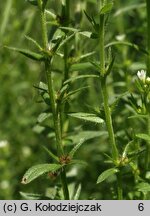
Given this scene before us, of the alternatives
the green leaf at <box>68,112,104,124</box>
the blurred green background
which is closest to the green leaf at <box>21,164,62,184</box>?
the green leaf at <box>68,112,104,124</box>

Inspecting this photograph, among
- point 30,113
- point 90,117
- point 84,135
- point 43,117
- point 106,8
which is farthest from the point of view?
point 30,113

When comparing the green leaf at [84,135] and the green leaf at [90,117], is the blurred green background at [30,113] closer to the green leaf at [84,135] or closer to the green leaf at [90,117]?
the green leaf at [84,135]

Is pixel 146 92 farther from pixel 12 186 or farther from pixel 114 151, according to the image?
pixel 12 186

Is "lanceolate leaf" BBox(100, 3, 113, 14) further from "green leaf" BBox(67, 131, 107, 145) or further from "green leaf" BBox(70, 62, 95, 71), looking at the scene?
"green leaf" BBox(67, 131, 107, 145)

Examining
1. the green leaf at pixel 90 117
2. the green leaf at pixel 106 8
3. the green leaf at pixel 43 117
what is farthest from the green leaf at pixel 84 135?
the green leaf at pixel 106 8

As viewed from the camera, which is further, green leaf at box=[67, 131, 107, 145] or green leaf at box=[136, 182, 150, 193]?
green leaf at box=[67, 131, 107, 145]

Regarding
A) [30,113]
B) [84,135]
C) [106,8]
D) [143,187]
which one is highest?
[106,8]

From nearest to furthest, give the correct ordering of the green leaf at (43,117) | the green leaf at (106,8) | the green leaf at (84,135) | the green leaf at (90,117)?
the green leaf at (106,8), the green leaf at (90,117), the green leaf at (43,117), the green leaf at (84,135)

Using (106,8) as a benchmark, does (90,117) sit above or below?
below

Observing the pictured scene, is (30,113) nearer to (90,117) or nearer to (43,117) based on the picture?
(43,117)

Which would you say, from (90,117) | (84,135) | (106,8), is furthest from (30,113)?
(106,8)

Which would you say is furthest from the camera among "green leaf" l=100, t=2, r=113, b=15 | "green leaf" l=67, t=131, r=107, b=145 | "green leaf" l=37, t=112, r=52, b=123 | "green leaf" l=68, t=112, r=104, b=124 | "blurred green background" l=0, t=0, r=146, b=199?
"blurred green background" l=0, t=0, r=146, b=199
